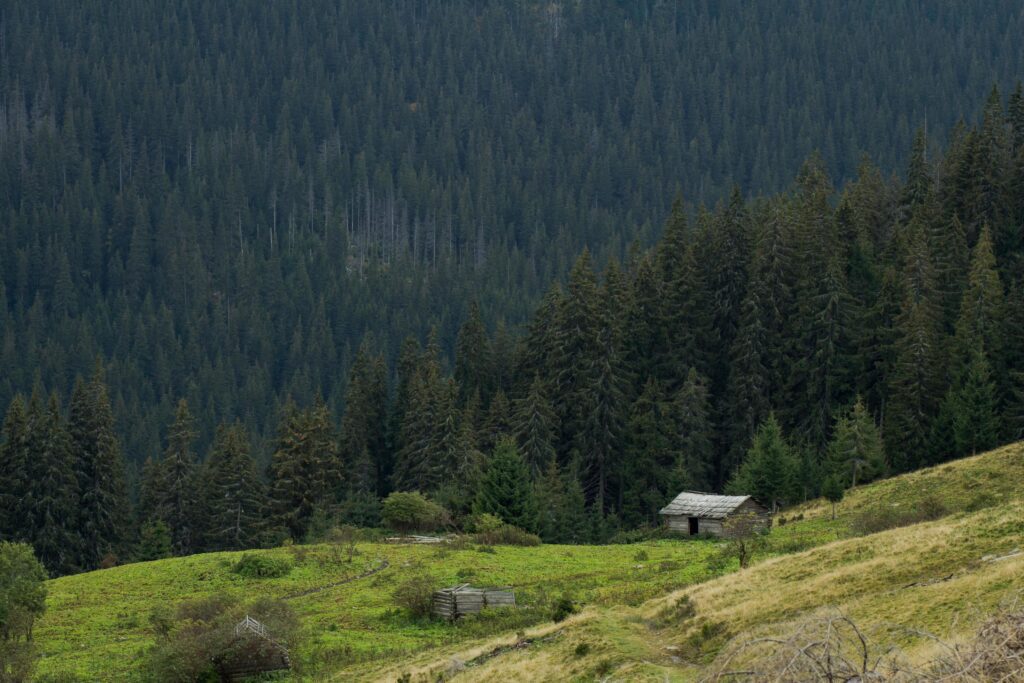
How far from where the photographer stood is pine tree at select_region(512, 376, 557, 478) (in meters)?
96.4

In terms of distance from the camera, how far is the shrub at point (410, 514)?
3196 inches

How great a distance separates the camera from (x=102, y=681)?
45.8 m

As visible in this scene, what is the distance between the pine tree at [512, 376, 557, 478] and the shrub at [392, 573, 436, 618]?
4057 centimetres

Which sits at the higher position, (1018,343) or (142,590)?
(1018,343)

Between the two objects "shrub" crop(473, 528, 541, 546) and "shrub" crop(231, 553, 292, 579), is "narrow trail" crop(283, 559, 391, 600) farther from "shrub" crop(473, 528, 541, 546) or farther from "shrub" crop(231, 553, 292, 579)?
"shrub" crop(473, 528, 541, 546)

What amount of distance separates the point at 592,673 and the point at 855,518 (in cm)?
3323

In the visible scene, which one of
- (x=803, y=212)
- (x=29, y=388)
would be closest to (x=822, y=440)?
(x=803, y=212)

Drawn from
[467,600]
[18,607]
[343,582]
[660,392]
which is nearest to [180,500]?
[660,392]

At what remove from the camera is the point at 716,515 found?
241ft

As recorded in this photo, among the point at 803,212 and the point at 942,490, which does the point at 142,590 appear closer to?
the point at 942,490

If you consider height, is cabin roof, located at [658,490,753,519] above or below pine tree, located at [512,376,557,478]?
below

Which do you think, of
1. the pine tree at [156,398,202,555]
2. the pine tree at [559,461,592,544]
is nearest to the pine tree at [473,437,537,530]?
the pine tree at [559,461,592,544]

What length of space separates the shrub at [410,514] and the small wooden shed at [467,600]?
88.0 ft

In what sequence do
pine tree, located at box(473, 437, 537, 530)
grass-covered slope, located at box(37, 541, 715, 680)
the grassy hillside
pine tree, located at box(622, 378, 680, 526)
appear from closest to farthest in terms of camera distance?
the grassy hillside, grass-covered slope, located at box(37, 541, 715, 680), pine tree, located at box(473, 437, 537, 530), pine tree, located at box(622, 378, 680, 526)
